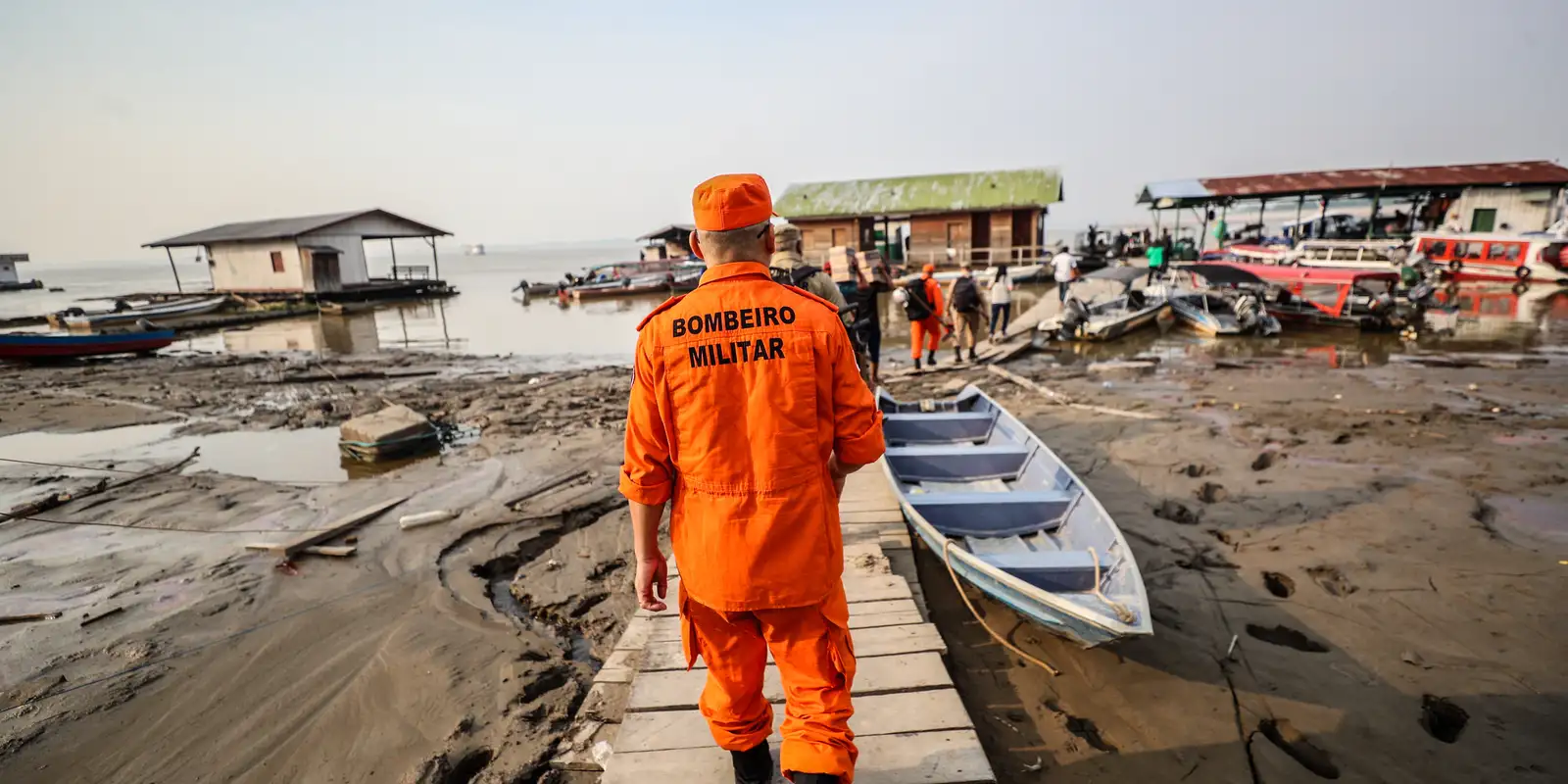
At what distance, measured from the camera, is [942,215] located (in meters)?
32.2

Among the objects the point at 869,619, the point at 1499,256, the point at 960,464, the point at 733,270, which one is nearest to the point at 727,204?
the point at 733,270

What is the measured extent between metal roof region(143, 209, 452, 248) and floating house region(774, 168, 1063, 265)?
61.1 ft

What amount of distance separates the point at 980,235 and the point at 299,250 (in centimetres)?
3221

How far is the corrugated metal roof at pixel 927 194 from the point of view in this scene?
103 ft

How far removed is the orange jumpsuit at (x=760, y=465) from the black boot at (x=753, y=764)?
1.04 feet

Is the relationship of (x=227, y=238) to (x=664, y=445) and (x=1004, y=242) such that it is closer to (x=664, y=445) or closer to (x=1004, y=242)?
(x=1004, y=242)

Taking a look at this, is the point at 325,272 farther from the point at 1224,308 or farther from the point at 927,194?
the point at 1224,308

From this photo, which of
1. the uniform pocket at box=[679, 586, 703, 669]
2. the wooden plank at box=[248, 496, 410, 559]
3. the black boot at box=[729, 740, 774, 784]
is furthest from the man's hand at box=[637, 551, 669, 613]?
the wooden plank at box=[248, 496, 410, 559]

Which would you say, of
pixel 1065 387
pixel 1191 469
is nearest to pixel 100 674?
pixel 1191 469

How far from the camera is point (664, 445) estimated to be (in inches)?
76.7

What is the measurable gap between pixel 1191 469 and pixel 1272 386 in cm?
549

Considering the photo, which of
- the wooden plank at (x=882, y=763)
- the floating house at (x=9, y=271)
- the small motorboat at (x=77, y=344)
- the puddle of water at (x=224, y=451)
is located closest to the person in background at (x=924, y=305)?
the puddle of water at (x=224, y=451)

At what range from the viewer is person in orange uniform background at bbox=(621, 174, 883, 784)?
1.81 metres

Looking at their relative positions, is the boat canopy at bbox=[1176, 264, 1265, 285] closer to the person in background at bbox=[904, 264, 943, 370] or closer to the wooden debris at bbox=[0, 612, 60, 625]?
the person in background at bbox=[904, 264, 943, 370]
